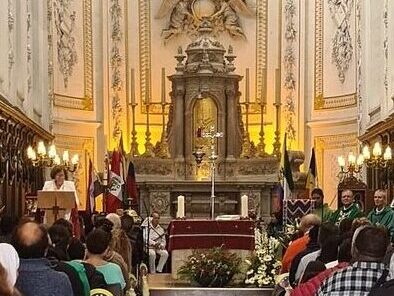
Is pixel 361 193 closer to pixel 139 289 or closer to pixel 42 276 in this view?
pixel 139 289

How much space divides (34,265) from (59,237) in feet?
7.85

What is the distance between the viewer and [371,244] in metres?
5.44

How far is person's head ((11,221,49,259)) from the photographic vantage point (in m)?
5.14

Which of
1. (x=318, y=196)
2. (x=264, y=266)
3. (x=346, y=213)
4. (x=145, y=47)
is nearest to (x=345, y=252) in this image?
(x=346, y=213)

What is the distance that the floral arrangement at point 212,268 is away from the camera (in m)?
13.8

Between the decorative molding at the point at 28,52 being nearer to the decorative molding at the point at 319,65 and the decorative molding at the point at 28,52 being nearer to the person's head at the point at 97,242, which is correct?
the decorative molding at the point at 319,65

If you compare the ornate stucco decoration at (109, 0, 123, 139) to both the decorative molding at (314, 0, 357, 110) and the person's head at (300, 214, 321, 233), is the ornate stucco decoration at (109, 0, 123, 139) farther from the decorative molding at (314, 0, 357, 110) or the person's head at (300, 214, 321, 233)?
the person's head at (300, 214, 321, 233)

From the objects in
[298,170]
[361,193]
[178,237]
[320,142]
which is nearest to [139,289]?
[178,237]

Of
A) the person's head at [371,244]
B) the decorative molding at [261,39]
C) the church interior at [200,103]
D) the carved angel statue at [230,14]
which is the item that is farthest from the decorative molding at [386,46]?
the person's head at [371,244]

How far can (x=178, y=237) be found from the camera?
1475 centimetres

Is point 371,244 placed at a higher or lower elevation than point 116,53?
lower

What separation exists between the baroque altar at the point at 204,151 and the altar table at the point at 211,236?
7183 mm

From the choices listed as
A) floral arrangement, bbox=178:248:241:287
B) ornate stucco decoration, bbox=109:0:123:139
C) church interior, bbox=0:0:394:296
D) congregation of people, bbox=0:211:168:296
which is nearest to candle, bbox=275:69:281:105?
church interior, bbox=0:0:394:296

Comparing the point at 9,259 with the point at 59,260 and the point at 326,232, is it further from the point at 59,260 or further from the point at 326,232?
the point at 326,232
